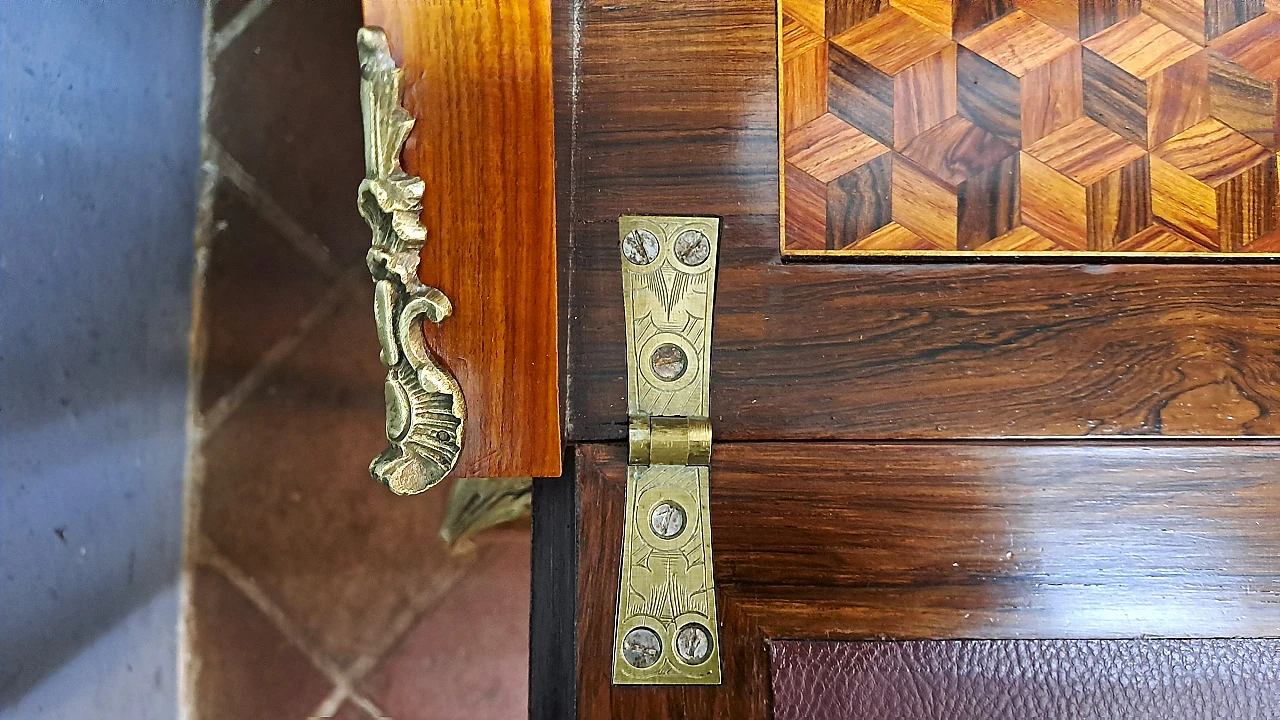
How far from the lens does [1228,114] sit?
52cm

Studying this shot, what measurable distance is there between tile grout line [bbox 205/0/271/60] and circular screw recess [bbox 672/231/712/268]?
718mm

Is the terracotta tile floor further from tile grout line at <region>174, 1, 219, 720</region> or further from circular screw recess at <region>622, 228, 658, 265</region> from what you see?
circular screw recess at <region>622, 228, 658, 265</region>

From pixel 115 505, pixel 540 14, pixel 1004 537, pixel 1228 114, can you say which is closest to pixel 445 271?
pixel 540 14

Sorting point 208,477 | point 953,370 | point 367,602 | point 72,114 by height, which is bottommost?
point 367,602

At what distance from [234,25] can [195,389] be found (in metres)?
0.43

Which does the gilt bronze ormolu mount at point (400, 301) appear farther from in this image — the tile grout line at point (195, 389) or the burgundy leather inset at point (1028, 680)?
the tile grout line at point (195, 389)

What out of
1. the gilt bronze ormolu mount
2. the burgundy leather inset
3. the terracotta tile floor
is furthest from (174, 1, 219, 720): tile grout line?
the burgundy leather inset

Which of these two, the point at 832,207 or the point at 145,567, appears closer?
the point at 832,207

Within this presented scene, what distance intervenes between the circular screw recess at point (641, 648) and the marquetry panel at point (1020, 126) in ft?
0.87

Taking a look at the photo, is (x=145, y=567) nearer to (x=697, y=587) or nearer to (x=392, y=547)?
(x=392, y=547)

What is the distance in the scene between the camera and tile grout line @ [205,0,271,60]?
0.94 meters

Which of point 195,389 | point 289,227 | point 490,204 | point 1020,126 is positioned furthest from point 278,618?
point 1020,126

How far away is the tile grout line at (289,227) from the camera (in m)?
0.92

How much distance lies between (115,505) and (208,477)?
0.32 ft
